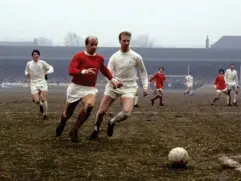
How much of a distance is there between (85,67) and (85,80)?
11.2 inches

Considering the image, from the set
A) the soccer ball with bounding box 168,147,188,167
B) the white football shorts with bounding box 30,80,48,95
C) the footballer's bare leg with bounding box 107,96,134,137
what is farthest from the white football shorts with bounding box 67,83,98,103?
the white football shorts with bounding box 30,80,48,95

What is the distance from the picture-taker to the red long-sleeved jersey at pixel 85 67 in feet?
27.6

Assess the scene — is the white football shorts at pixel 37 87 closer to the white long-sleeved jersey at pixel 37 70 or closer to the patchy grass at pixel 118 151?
the white long-sleeved jersey at pixel 37 70

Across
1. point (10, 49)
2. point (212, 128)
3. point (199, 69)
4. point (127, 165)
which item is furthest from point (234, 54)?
point (127, 165)

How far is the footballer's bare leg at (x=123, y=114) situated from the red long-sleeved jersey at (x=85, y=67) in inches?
23.4

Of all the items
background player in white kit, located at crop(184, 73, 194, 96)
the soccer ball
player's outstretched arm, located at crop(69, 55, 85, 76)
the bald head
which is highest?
the bald head

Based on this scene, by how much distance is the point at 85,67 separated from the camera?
28.0ft

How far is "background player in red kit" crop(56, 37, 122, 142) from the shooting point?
8.50 metres

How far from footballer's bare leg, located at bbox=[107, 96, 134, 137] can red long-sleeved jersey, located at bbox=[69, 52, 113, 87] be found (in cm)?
59

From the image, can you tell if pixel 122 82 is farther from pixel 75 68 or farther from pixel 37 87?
pixel 37 87

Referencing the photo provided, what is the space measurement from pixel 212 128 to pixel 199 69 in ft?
190

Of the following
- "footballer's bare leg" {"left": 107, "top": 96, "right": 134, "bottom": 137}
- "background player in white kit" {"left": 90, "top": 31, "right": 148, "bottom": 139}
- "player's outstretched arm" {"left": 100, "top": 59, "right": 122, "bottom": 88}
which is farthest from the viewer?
"background player in white kit" {"left": 90, "top": 31, "right": 148, "bottom": 139}

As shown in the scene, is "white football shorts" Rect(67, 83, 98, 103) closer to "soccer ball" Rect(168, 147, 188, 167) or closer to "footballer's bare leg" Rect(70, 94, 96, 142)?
"footballer's bare leg" Rect(70, 94, 96, 142)

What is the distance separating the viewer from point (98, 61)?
344 inches
